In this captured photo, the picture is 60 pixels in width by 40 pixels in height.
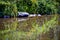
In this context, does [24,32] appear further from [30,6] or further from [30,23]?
[30,6]

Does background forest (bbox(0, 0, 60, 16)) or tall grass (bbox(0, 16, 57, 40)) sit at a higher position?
background forest (bbox(0, 0, 60, 16))

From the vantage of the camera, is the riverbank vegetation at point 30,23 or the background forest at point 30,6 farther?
the background forest at point 30,6

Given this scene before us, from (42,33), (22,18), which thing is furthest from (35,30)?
(22,18)

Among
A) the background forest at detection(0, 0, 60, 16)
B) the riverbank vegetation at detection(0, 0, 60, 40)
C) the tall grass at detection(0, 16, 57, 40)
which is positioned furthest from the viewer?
the background forest at detection(0, 0, 60, 16)

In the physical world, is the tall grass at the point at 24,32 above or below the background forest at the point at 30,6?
below

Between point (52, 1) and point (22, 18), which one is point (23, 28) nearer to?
point (22, 18)

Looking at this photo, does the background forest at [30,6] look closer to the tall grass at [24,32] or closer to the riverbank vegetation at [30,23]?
the riverbank vegetation at [30,23]

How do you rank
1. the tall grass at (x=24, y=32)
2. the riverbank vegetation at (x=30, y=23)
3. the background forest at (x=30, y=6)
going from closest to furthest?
the tall grass at (x=24, y=32), the riverbank vegetation at (x=30, y=23), the background forest at (x=30, y=6)

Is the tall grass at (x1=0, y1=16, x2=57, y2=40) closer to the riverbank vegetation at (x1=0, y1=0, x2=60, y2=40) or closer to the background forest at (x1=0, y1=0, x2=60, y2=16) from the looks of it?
the riverbank vegetation at (x1=0, y1=0, x2=60, y2=40)

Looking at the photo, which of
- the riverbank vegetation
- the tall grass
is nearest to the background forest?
the riverbank vegetation

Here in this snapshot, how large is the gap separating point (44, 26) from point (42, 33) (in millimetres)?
535

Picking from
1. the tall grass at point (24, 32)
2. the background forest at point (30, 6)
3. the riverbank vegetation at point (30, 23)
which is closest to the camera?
the tall grass at point (24, 32)

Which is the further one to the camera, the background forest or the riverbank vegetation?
the background forest

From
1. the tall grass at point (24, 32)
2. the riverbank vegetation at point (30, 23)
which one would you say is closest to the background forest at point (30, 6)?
the riverbank vegetation at point (30, 23)
